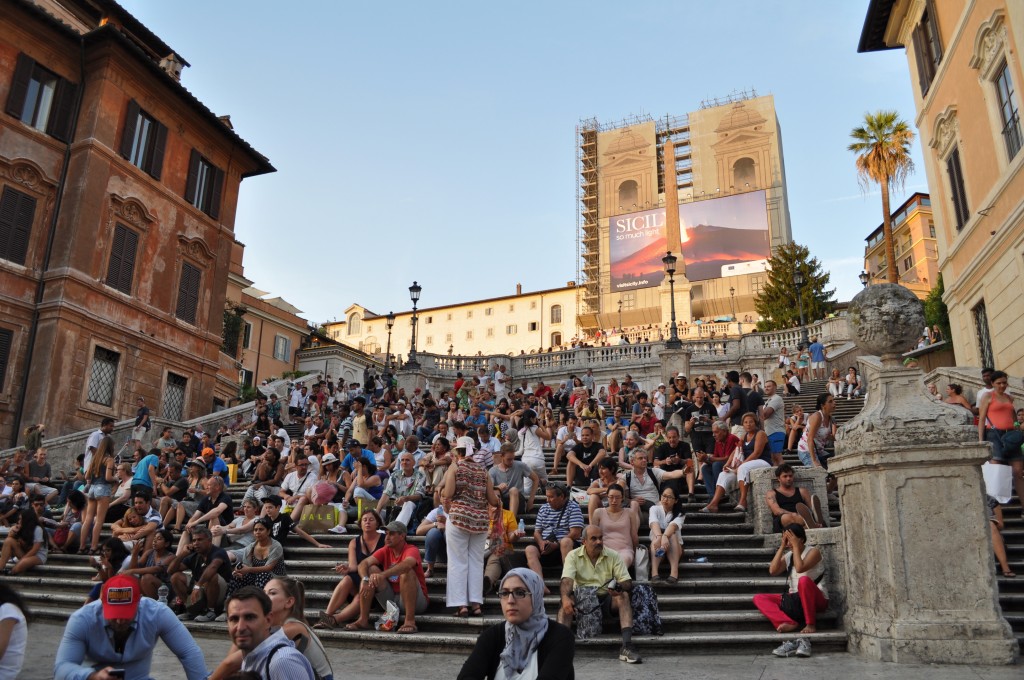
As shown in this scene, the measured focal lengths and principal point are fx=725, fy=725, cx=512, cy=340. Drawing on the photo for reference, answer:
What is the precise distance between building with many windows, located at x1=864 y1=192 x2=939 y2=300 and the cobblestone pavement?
2381 inches

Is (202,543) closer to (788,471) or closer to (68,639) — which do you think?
(68,639)

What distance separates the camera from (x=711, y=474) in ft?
38.2

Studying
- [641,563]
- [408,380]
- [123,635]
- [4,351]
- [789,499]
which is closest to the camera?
[123,635]

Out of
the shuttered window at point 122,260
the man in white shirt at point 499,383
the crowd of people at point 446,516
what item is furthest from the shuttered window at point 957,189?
the shuttered window at point 122,260

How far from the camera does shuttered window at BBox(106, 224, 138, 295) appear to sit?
2323 centimetres

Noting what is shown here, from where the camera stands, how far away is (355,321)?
83.9 metres

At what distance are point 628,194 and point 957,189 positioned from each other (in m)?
50.7

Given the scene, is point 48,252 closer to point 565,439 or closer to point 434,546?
point 565,439

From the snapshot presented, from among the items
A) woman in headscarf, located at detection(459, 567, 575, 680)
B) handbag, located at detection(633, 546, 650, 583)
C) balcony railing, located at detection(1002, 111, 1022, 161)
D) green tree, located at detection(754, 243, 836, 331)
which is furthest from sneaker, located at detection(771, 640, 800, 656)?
green tree, located at detection(754, 243, 836, 331)

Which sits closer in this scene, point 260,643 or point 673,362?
point 260,643

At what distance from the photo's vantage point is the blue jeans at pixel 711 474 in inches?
453

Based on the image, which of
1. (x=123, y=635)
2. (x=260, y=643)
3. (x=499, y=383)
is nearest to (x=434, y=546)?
(x=123, y=635)

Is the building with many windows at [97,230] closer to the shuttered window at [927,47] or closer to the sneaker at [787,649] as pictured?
the sneaker at [787,649]

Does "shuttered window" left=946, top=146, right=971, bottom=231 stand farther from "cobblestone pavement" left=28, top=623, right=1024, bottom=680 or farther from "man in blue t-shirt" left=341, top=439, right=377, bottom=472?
"cobblestone pavement" left=28, top=623, right=1024, bottom=680
